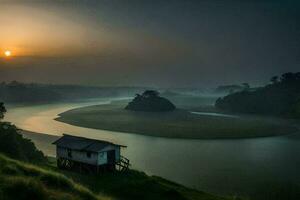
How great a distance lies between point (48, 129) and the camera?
3947 inches

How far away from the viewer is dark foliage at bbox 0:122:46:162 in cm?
4488

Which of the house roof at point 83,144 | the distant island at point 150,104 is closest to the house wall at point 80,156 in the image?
the house roof at point 83,144

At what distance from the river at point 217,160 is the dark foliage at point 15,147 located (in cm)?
1391

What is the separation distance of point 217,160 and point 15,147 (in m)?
35.2

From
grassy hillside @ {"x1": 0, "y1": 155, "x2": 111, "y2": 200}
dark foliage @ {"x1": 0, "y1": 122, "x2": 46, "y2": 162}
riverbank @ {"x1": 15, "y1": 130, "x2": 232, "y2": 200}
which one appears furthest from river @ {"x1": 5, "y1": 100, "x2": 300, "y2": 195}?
grassy hillside @ {"x1": 0, "y1": 155, "x2": 111, "y2": 200}

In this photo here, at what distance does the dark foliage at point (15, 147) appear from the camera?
4488 cm

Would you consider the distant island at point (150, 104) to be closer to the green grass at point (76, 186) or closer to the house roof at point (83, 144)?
the house roof at point (83, 144)

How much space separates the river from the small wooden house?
944 centimetres

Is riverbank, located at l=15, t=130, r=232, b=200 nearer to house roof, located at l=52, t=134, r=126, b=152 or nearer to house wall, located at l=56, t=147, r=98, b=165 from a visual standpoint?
house wall, located at l=56, t=147, r=98, b=165

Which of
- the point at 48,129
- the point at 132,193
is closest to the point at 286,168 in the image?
the point at 132,193

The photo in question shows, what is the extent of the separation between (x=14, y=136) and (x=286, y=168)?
4407 centimetres

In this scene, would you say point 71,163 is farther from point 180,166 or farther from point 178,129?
point 178,129

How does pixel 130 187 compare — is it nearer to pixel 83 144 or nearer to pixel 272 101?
pixel 83 144

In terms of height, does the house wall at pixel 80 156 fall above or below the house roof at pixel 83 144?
below
